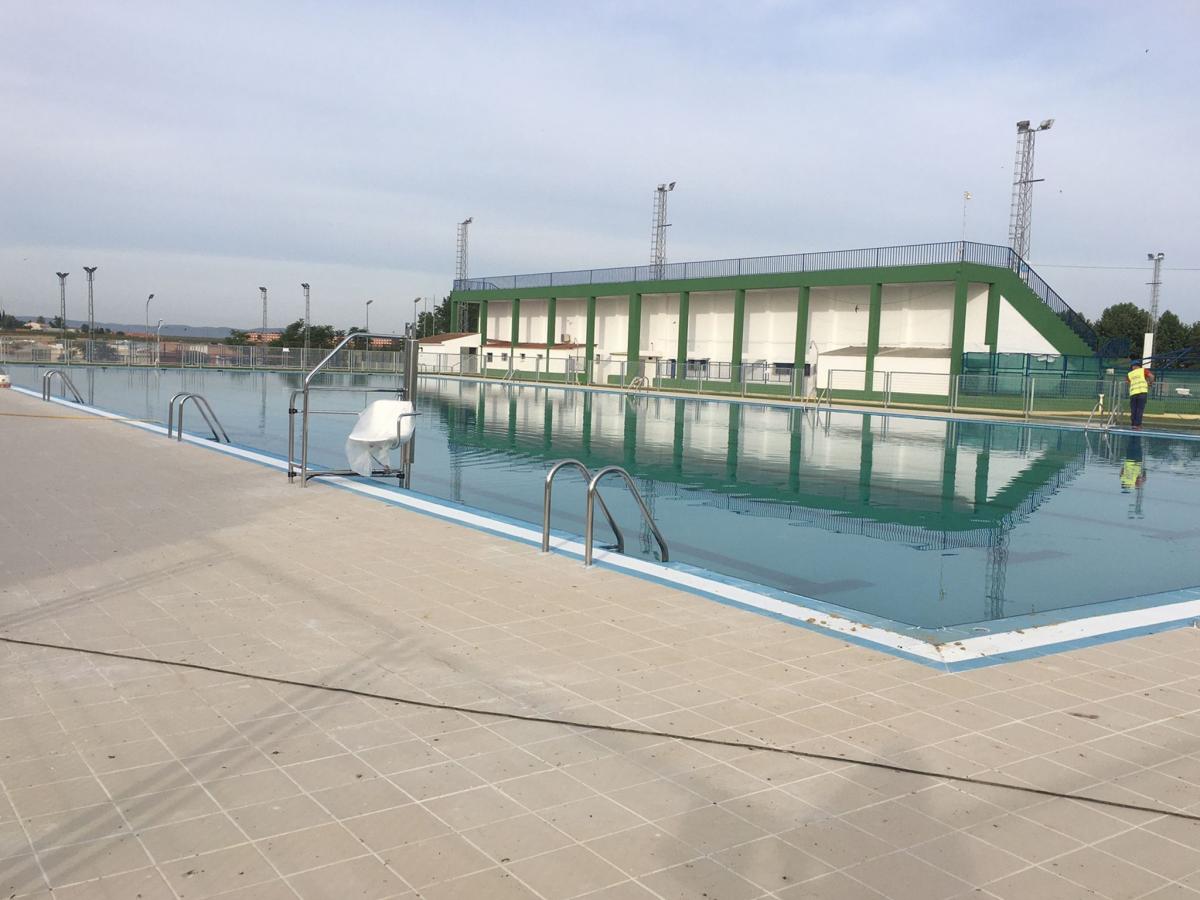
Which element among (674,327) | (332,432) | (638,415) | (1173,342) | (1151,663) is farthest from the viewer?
(1173,342)

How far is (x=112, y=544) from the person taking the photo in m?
7.32

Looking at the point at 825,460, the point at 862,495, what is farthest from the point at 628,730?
the point at 825,460

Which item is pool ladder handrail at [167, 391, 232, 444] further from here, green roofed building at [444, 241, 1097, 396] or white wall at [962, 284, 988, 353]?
white wall at [962, 284, 988, 353]

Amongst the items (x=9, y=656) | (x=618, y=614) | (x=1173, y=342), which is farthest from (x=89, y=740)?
(x=1173, y=342)

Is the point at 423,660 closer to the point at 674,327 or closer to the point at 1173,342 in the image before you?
the point at 674,327

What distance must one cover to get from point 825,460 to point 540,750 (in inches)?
509

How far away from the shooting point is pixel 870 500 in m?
11.9

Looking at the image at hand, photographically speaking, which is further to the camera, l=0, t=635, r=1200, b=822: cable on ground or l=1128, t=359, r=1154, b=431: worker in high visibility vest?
l=1128, t=359, r=1154, b=431: worker in high visibility vest

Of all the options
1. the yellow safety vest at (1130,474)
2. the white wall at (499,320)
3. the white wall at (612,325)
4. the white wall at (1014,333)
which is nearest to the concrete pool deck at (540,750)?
the yellow safety vest at (1130,474)

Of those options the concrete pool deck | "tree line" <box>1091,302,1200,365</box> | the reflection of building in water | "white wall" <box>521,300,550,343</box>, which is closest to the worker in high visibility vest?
the reflection of building in water

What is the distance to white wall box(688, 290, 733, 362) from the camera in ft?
146

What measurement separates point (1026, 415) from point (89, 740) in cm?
2838

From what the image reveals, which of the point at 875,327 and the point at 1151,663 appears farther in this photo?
the point at 875,327

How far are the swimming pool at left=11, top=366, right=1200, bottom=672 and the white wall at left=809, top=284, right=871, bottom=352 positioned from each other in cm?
1387
